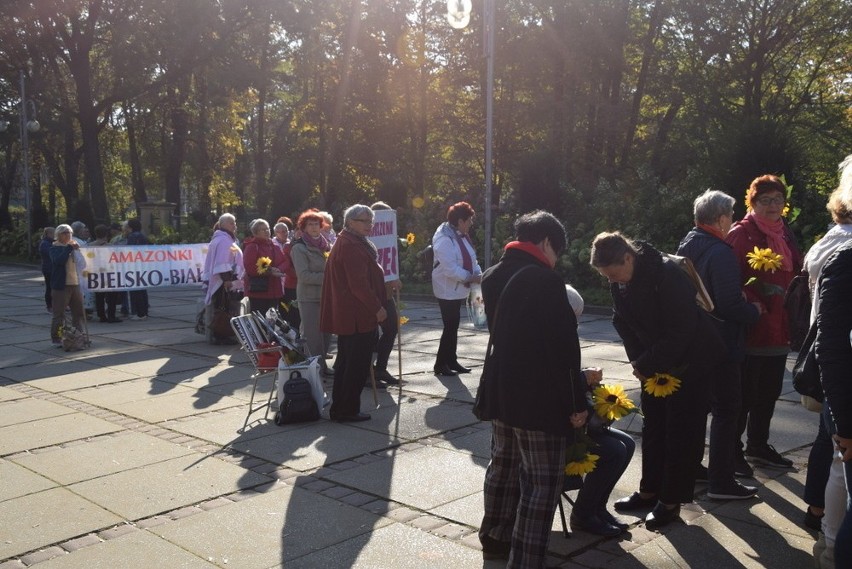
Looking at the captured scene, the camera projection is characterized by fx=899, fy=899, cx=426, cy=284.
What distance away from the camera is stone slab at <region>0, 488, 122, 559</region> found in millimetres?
4848

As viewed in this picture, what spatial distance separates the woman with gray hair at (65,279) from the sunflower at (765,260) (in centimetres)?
937

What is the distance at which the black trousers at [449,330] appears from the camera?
9383 mm

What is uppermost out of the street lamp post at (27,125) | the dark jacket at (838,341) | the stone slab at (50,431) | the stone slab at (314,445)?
the street lamp post at (27,125)

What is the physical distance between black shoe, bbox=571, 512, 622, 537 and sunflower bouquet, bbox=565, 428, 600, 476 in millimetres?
484

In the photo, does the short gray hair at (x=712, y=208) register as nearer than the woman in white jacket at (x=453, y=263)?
Yes

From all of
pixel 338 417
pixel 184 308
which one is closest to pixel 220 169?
pixel 184 308

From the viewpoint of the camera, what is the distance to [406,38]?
29750 millimetres

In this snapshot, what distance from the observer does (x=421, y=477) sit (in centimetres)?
587

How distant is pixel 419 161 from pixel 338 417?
2355 cm

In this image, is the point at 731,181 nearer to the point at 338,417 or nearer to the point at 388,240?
the point at 388,240

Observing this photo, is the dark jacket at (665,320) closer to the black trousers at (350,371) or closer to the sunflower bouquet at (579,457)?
the sunflower bouquet at (579,457)

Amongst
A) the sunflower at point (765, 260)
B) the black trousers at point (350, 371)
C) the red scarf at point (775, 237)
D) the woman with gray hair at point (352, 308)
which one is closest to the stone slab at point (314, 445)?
the black trousers at point (350, 371)

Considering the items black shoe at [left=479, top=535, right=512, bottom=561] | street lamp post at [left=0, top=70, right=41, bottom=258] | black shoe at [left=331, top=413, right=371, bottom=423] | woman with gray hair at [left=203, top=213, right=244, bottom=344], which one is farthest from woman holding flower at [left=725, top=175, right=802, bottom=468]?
street lamp post at [left=0, top=70, right=41, bottom=258]

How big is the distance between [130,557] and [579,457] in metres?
2.33
